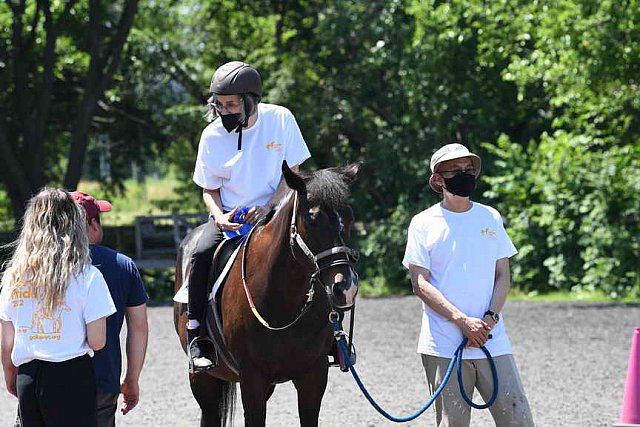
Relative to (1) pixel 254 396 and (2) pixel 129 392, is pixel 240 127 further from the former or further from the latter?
(2) pixel 129 392

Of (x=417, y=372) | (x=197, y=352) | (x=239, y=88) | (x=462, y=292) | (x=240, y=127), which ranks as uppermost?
(x=239, y=88)

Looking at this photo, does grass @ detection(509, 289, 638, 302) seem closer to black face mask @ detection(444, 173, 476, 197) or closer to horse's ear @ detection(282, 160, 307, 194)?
Answer: black face mask @ detection(444, 173, 476, 197)

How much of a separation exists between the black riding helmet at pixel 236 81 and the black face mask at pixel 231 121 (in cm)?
13

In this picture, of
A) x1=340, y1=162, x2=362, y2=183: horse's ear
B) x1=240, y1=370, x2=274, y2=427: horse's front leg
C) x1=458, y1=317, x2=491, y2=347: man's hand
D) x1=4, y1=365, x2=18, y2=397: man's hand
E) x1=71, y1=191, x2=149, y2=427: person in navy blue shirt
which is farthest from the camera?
x1=240, y1=370, x2=274, y2=427: horse's front leg

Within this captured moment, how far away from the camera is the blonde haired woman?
4.53 m

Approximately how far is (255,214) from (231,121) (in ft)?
1.92

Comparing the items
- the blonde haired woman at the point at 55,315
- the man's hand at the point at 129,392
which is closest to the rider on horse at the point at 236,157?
the man's hand at the point at 129,392

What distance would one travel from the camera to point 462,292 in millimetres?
5426

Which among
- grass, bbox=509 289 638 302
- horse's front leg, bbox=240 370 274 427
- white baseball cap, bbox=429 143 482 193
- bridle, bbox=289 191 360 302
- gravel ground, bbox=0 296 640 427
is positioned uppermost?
white baseball cap, bbox=429 143 482 193

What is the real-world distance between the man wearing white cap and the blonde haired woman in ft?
5.60

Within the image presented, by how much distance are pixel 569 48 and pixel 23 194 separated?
10.5 metres

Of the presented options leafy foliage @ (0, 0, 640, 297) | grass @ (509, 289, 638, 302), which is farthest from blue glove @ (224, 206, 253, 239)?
grass @ (509, 289, 638, 302)

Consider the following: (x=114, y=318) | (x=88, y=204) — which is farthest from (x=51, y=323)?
(x=88, y=204)

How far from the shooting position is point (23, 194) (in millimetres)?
20422
